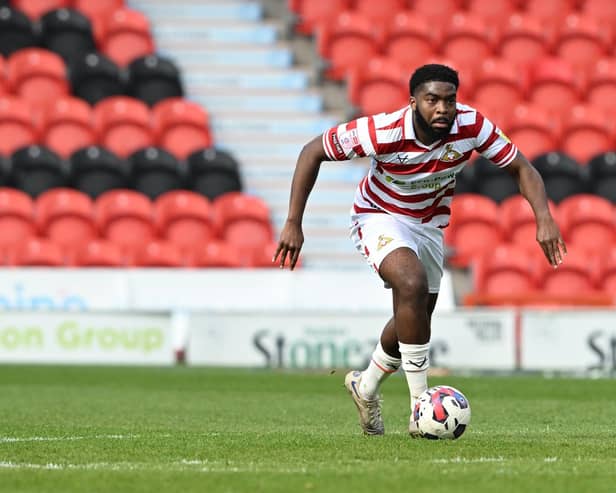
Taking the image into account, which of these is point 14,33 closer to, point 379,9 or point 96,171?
point 96,171

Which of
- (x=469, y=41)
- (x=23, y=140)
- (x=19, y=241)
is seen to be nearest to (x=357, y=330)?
(x=19, y=241)

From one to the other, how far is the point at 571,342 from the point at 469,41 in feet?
26.6

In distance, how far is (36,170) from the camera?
19.1 meters

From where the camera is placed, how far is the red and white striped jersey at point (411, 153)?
7172mm

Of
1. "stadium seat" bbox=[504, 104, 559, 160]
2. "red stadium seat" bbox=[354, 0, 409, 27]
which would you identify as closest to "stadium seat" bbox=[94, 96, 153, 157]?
"red stadium seat" bbox=[354, 0, 409, 27]

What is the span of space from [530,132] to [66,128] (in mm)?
7064

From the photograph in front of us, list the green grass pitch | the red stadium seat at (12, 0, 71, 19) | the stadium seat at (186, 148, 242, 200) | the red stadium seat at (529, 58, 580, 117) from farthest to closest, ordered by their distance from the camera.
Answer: the red stadium seat at (529, 58, 580, 117) < the red stadium seat at (12, 0, 71, 19) < the stadium seat at (186, 148, 242, 200) < the green grass pitch

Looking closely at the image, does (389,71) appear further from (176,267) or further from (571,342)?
(571,342)

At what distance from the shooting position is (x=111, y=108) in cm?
2027

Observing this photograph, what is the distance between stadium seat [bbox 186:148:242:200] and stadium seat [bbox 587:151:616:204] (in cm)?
544

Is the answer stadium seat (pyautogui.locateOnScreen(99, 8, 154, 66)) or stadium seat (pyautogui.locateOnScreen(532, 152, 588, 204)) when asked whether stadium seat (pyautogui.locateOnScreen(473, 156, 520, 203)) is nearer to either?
stadium seat (pyautogui.locateOnScreen(532, 152, 588, 204))

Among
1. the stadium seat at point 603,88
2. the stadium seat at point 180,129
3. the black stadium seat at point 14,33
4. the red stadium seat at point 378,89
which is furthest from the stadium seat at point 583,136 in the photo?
the black stadium seat at point 14,33

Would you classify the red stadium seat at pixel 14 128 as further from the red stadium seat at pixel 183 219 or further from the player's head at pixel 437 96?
the player's head at pixel 437 96

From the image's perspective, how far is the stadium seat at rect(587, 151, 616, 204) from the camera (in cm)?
2036
